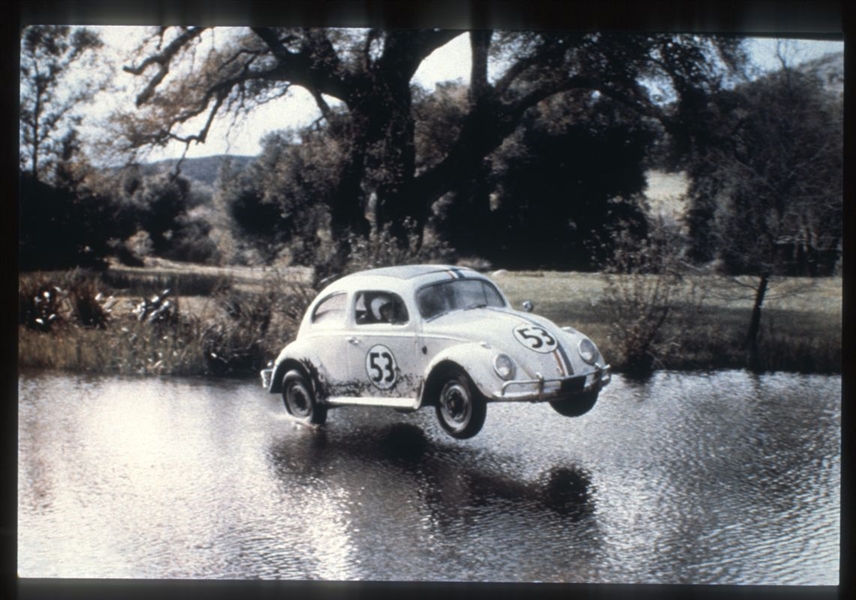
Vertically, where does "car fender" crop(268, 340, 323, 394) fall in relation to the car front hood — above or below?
below

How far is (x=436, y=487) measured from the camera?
3.89 meters

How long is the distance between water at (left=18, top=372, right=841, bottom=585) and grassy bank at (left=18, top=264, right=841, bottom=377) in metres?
0.12

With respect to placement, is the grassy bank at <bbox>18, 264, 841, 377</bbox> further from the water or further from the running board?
the running board

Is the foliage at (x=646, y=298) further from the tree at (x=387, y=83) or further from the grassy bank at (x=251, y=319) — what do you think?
the tree at (x=387, y=83)

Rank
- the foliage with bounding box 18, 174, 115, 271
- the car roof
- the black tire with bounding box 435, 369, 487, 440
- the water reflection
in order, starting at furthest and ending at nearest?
the foliage with bounding box 18, 174, 115, 271
the car roof
the black tire with bounding box 435, 369, 487, 440
the water reflection

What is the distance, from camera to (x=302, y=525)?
383 centimetres

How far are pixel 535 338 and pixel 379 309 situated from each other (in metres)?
0.79

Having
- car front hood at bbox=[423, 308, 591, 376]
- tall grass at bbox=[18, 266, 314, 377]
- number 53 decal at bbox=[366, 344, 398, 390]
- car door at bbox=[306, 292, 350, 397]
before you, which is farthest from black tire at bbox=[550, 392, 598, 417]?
tall grass at bbox=[18, 266, 314, 377]

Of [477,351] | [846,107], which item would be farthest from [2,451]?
[846,107]

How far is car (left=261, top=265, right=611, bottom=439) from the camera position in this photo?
384 centimetres

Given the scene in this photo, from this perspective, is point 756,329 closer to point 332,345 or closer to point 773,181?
point 773,181

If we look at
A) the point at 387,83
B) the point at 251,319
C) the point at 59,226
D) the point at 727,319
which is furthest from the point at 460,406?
the point at 59,226

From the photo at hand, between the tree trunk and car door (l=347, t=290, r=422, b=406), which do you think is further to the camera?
the tree trunk

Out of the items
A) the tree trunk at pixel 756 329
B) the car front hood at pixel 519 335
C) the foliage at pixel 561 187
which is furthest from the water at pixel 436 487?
the foliage at pixel 561 187
